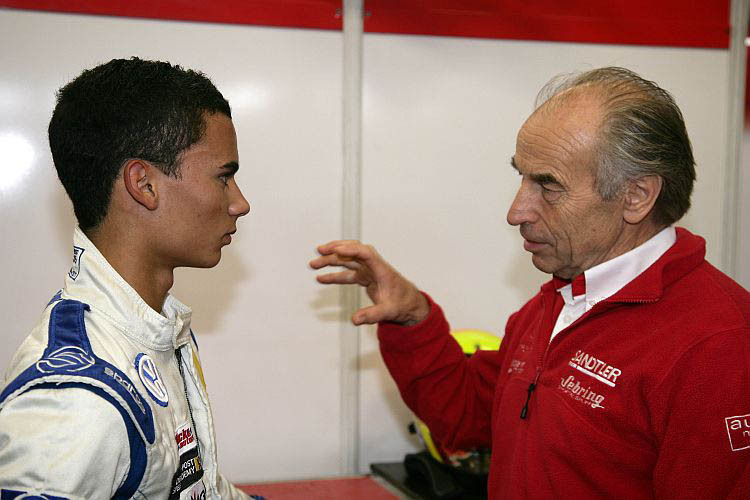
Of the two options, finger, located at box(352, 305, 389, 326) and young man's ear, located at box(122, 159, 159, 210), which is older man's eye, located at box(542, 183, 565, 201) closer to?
finger, located at box(352, 305, 389, 326)

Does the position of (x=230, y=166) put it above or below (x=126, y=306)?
above

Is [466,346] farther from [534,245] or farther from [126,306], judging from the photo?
[126,306]

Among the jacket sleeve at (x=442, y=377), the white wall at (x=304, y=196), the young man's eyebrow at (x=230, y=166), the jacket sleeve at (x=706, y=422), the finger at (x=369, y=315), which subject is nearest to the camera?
the jacket sleeve at (x=706, y=422)

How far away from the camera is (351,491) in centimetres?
188

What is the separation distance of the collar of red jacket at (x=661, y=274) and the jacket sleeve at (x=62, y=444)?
80 cm

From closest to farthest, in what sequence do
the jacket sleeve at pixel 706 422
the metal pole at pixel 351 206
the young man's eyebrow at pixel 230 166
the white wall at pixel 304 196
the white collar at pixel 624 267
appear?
the jacket sleeve at pixel 706 422
the young man's eyebrow at pixel 230 166
the white collar at pixel 624 267
the white wall at pixel 304 196
the metal pole at pixel 351 206

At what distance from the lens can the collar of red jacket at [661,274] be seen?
117cm

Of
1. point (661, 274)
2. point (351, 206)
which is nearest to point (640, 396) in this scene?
point (661, 274)

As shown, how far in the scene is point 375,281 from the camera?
1.55 metres

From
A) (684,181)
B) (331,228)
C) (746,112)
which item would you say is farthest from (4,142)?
(746,112)

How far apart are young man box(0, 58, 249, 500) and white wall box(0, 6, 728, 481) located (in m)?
0.82

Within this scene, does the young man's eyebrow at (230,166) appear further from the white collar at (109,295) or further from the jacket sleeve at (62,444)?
the jacket sleeve at (62,444)

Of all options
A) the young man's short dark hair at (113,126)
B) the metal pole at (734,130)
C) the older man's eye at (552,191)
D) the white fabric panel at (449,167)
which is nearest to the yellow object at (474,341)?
the white fabric panel at (449,167)

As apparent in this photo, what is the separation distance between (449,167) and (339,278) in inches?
29.7
